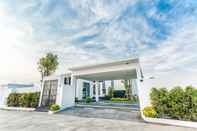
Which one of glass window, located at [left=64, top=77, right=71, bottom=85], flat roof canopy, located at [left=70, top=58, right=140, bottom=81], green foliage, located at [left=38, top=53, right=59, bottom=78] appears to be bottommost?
glass window, located at [left=64, top=77, right=71, bottom=85]

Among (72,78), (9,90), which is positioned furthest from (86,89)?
(9,90)

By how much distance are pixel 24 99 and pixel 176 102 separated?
15.0 metres

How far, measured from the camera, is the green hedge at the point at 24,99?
13135 millimetres

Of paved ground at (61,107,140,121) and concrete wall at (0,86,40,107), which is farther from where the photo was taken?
concrete wall at (0,86,40,107)

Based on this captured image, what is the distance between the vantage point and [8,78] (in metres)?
19.7

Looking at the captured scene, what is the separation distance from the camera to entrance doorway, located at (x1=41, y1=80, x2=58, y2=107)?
1261 cm

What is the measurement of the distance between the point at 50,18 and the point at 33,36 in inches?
107

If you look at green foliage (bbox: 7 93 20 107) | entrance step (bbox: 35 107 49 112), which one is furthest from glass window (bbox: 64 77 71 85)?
green foliage (bbox: 7 93 20 107)

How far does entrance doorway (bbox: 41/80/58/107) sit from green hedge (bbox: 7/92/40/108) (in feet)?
3.17

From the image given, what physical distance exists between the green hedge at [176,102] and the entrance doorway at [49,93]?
1007 cm

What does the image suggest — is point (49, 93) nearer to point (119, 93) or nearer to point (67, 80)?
point (67, 80)

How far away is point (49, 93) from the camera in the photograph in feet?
42.8

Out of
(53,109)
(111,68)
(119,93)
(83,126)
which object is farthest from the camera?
(119,93)

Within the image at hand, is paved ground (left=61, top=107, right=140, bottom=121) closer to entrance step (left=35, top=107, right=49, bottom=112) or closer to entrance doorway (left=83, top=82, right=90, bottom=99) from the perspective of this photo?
entrance step (left=35, top=107, right=49, bottom=112)
